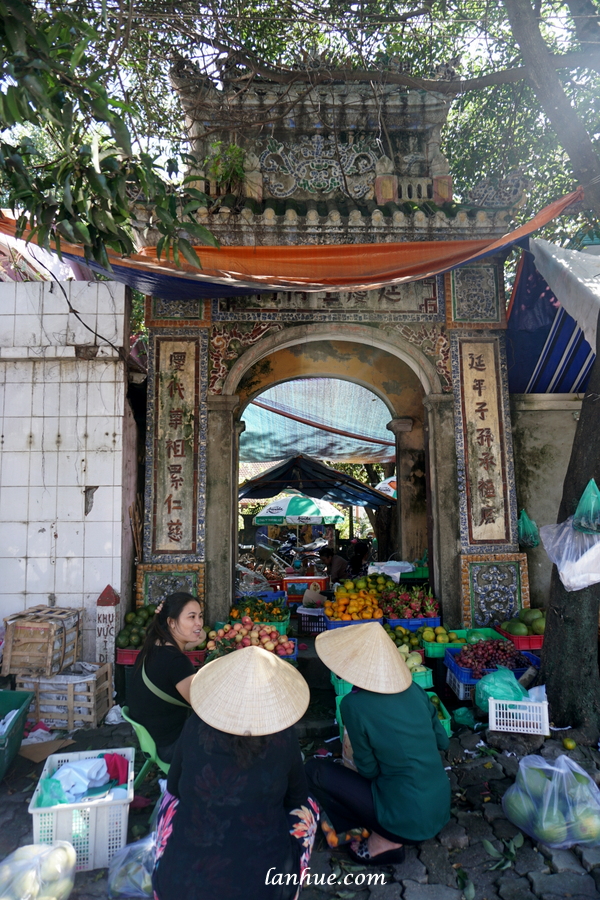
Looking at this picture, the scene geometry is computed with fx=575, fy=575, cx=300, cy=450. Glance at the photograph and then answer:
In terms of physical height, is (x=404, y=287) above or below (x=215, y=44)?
below

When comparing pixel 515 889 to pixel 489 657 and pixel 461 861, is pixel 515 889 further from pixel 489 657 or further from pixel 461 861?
pixel 489 657

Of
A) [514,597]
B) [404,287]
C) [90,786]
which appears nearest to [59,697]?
[90,786]

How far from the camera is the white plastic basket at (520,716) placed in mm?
4125

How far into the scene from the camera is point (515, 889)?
289cm

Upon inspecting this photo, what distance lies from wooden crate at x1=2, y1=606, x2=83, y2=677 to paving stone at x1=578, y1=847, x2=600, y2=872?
13.3ft

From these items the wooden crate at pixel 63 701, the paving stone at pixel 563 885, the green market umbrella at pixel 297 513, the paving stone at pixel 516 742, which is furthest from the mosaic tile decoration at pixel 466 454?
the green market umbrella at pixel 297 513

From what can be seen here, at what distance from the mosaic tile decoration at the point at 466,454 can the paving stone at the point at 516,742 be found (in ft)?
6.85

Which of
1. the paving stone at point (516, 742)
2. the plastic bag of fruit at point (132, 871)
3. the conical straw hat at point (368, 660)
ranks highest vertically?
the conical straw hat at point (368, 660)

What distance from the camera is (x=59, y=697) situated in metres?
4.82

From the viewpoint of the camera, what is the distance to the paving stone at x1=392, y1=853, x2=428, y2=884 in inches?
118

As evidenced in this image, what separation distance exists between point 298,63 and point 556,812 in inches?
291

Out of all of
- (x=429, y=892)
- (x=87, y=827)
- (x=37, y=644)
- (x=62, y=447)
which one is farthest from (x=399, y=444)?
(x=87, y=827)

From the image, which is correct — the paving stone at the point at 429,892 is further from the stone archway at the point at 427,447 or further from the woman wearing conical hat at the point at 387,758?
the stone archway at the point at 427,447

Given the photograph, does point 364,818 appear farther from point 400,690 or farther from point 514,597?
point 514,597
